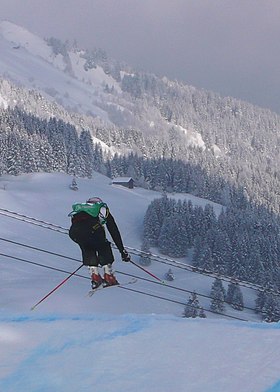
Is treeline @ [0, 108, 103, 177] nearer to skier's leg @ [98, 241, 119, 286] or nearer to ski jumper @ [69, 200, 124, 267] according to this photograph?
skier's leg @ [98, 241, 119, 286]

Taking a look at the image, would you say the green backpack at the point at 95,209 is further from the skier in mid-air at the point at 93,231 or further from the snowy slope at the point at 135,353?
the snowy slope at the point at 135,353

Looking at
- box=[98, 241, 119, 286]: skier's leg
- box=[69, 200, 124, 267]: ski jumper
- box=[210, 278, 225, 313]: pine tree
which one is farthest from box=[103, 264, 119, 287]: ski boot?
box=[210, 278, 225, 313]: pine tree

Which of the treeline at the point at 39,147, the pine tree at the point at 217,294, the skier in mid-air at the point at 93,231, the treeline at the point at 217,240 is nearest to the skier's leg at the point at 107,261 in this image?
the skier in mid-air at the point at 93,231

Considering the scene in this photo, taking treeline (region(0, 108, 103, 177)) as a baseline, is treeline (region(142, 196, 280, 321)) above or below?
below

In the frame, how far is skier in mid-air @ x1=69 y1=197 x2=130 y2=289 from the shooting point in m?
9.54

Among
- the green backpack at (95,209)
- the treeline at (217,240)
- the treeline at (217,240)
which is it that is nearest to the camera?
the green backpack at (95,209)

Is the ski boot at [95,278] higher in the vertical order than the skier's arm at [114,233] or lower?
lower

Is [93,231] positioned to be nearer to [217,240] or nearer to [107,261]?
[107,261]

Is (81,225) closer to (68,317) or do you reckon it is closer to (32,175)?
(68,317)

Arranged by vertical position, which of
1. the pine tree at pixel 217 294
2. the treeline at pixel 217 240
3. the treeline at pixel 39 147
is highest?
the treeline at pixel 39 147

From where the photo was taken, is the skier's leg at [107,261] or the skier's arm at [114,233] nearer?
the skier's arm at [114,233]

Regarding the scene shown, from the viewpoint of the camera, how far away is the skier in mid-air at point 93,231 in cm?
954

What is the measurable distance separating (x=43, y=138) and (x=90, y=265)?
111891mm

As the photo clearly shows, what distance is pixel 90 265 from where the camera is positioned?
982cm
